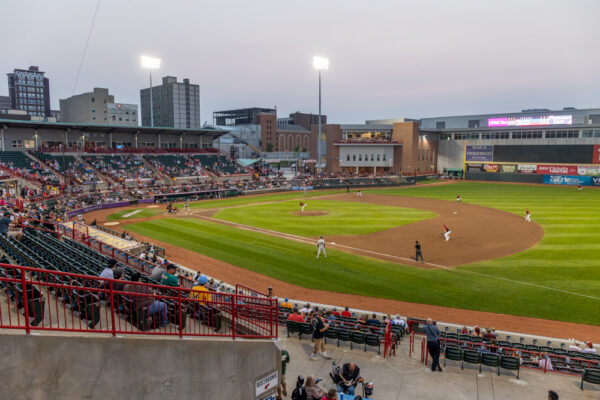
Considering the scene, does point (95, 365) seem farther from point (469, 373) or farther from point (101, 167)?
point (101, 167)

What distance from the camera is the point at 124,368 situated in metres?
6.69

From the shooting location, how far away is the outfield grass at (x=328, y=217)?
1281 inches

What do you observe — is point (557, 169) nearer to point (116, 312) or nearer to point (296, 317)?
point (296, 317)

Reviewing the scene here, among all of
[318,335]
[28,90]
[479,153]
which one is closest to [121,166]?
[318,335]

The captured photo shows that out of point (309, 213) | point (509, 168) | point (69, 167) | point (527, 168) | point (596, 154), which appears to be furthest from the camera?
point (509, 168)

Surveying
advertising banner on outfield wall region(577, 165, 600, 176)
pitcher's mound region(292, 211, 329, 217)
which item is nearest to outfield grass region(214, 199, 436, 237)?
pitcher's mound region(292, 211, 329, 217)

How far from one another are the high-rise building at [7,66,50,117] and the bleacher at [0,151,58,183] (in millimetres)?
145444

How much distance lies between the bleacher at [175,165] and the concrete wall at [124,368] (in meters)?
55.2

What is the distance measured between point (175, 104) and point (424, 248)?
5760 inches

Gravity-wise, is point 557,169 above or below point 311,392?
above

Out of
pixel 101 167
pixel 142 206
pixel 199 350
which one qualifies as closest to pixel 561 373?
pixel 199 350

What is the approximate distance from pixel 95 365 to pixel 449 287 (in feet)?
54.9

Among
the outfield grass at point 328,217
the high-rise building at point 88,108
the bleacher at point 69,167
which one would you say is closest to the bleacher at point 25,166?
the bleacher at point 69,167

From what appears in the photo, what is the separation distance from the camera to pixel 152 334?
723 centimetres
